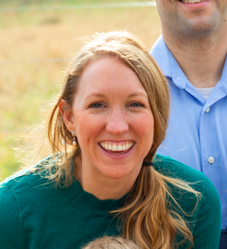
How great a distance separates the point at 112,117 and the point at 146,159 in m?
0.44

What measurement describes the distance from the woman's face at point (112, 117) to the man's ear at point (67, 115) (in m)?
0.10

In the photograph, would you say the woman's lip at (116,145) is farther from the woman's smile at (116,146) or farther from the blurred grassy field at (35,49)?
the blurred grassy field at (35,49)

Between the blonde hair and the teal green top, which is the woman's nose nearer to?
the blonde hair

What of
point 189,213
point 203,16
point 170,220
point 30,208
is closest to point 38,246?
point 30,208

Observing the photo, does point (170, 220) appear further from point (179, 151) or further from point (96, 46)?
point (96, 46)

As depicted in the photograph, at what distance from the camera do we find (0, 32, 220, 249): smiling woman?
158 centimetres

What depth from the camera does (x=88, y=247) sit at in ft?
5.00

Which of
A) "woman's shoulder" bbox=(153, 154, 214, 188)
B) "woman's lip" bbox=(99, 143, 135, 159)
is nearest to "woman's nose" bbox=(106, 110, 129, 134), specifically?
"woman's lip" bbox=(99, 143, 135, 159)

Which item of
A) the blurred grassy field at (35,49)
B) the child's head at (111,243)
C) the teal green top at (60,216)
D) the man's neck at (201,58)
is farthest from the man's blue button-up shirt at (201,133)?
the blurred grassy field at (35,49)

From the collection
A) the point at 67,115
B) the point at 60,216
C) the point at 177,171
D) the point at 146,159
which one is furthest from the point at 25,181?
the point at 177,171

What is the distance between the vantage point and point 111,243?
153 cm

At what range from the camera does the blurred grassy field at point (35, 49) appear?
5.71 metres

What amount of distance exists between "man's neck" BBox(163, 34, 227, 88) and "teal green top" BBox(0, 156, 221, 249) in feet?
2.73

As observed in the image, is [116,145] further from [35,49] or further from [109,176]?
[35,49]
